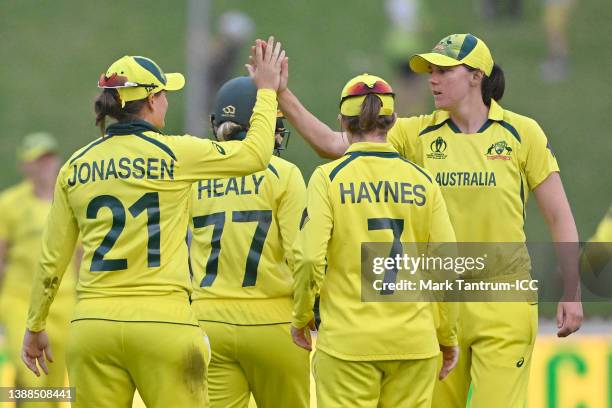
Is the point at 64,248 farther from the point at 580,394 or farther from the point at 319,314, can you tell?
the point at 580,394

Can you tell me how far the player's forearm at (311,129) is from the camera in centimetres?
618

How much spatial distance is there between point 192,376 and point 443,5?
55.0ft

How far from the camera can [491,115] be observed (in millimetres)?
6195

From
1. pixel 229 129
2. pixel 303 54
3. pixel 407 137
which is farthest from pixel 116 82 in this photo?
pixel 303 54

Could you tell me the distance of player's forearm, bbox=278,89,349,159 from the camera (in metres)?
6.18

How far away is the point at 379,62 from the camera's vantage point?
2050 centimetres

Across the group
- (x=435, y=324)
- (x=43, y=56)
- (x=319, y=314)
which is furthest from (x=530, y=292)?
(x=43, y=56)

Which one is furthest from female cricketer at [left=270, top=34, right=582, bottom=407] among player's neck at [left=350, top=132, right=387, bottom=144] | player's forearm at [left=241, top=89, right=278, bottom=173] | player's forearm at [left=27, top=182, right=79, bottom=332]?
player's forearm at [left=27, top=182, right=79, bottom=332]

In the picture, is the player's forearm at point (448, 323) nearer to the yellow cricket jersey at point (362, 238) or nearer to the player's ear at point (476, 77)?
the yellow cricket jersey at point (362, 238)

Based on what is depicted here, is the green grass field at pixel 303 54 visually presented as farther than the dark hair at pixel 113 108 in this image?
Yes

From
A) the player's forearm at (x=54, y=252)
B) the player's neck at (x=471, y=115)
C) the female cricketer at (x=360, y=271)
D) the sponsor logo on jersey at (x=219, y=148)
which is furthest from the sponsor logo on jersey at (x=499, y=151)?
the player's forearm at (x=54, y=252)

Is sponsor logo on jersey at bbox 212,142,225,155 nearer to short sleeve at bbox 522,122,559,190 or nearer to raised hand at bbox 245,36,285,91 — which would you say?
raised hand at bbox 245,36,285,91

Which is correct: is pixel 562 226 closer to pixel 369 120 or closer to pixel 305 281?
pixel 369 120

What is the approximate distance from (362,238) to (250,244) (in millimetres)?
944
